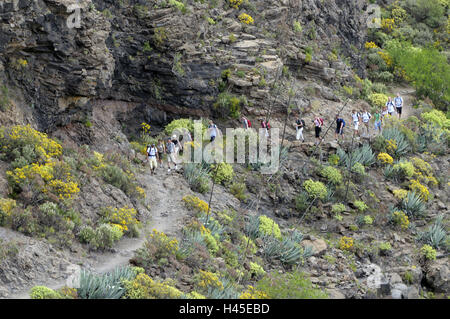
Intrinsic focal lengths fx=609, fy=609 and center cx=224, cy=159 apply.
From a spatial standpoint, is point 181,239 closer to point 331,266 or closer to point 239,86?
point 331,266

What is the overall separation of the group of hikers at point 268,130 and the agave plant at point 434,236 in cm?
548

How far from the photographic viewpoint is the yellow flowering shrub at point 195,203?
1978 centimetres

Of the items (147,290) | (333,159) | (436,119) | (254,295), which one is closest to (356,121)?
(333,159)

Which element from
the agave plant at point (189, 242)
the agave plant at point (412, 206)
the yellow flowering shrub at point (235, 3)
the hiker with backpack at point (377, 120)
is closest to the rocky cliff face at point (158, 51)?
the yellow flowering shrub at point (235, 3)

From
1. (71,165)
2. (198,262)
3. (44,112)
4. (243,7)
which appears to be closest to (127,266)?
(198,262)

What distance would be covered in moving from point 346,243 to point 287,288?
6.26 meters

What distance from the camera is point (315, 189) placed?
77.3 ft

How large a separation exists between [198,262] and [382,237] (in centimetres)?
886

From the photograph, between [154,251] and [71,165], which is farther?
[71,165]

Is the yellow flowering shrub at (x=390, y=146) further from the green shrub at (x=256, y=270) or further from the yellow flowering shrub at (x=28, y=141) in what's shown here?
the yellow flowering shrub at (x=28, y=141)

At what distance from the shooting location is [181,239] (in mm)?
17688

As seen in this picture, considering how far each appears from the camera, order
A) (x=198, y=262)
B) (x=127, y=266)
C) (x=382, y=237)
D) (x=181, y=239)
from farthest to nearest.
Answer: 1. (x=382, y=237)
2. (x=181, y=239)
3. (x=198, y=262)
4. (x=127, y=266)

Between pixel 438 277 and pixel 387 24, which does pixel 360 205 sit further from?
pixel 387 24

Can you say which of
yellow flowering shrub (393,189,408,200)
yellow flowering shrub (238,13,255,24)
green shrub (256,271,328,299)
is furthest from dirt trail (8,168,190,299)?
yellow flowering shrub (238,13,255,24)
